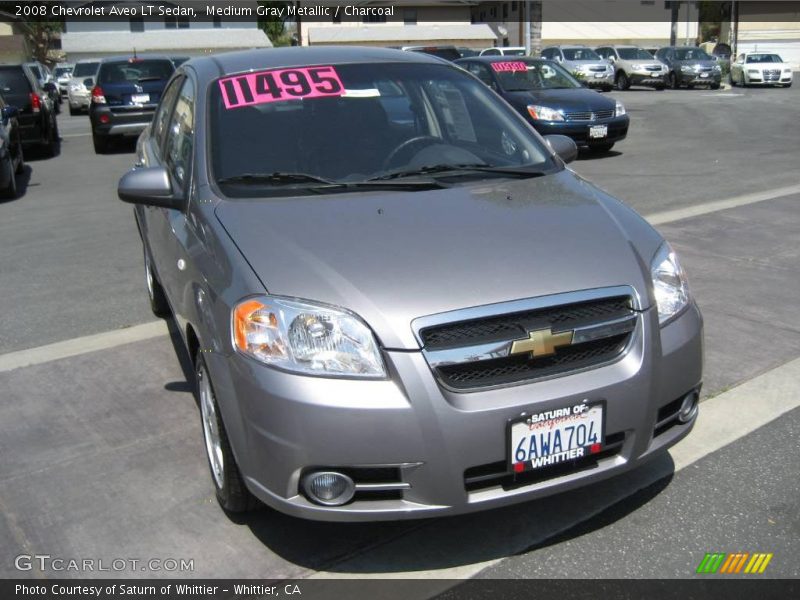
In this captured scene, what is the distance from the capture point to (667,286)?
3.26 metres

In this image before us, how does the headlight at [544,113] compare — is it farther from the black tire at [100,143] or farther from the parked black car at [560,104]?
the black tire at [100,143]

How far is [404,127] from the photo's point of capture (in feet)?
13.8

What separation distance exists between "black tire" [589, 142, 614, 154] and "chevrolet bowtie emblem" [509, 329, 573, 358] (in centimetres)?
1102

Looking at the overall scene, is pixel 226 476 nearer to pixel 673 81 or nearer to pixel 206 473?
pixel 206 473

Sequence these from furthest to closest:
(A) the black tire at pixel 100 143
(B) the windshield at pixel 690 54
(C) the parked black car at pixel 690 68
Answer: (B) the windshield at pixel 690 54, (C) the parked black car at pixel 690 68, (A) the black tire at pixel 100 143

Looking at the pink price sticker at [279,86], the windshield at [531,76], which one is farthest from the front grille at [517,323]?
the windshield at [531,76]

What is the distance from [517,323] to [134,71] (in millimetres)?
14664

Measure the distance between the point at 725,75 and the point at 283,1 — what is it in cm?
3180

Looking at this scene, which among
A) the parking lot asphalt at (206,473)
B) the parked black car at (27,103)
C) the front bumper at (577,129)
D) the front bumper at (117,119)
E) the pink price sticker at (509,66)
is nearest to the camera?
the parking lot asphalt at (206,473)

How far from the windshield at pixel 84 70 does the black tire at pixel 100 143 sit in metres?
14.6

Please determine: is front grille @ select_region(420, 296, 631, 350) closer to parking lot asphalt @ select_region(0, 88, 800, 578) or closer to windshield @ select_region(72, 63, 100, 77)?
parking lot asphalt @ select_region(0, 88, 800, 578)

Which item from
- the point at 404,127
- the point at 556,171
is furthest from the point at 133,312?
the point at 556,171

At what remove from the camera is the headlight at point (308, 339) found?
2781mm

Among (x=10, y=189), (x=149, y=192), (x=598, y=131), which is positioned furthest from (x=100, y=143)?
(x=149, y=192)
